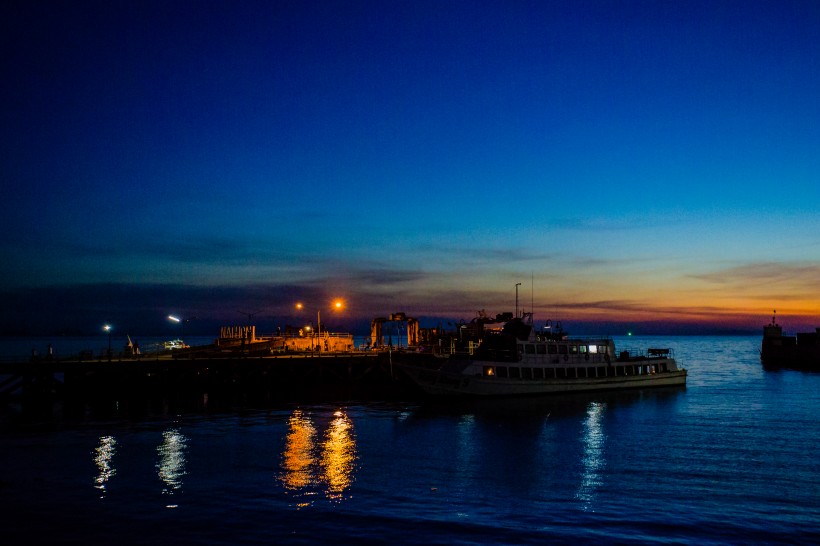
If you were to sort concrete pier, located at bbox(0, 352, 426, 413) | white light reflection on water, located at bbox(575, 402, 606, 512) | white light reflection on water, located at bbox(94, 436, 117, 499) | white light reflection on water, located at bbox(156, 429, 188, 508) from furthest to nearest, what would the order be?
concrete pier, located at bbox(0, 352, 426, 413) → white light reflection on water, located at bbox(94, 436, 117, 499) → white light reflection on water, located at bbox(156, 429, 188, 508) → white light reflection on water, located at bbox(575, 402, 606, 512)

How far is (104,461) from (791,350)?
149 m

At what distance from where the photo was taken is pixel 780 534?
21859 mm

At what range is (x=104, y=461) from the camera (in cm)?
3253

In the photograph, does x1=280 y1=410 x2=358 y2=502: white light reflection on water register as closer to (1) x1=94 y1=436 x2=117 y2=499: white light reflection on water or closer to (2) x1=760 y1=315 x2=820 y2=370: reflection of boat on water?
(1) x1=94 y1=436 x2=117 y2=499: white light reflection on water

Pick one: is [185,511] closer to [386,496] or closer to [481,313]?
[386,496]

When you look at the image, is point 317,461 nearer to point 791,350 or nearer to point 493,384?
point 493,384

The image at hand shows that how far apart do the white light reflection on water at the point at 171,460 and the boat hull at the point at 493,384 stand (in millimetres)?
26231

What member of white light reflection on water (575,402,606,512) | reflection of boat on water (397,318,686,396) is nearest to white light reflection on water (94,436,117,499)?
white light reflection on water (575,402,606,512)

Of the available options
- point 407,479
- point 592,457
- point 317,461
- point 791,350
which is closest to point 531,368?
point 592,457

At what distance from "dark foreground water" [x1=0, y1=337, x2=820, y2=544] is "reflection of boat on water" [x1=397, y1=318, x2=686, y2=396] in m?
8.53

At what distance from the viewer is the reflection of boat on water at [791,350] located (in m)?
128

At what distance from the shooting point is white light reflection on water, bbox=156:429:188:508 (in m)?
27.8

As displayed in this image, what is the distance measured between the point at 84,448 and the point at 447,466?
2276cm

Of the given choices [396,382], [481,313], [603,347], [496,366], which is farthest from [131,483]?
[481,313]
